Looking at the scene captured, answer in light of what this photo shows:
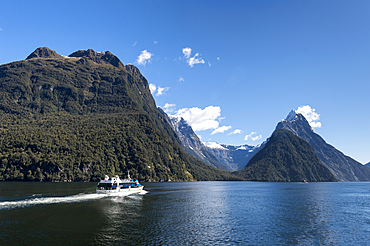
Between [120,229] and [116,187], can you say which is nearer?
[120,229]

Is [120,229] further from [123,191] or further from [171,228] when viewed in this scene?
[123,191]

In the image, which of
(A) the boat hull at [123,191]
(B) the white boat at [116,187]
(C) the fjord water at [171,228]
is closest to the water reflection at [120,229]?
(C) the fjord water at [171,228]

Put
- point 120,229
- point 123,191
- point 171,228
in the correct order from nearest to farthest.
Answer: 1. point 120,229
2. point 171,228
3. point 123,191

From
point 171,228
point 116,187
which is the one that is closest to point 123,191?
point 116,187

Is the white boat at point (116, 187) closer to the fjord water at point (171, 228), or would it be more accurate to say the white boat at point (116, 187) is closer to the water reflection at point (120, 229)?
the fjord water at point (171, 228)

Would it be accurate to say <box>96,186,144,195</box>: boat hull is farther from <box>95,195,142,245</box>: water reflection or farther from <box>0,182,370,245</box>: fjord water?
<box>95,195,142,245</box>: water reflection

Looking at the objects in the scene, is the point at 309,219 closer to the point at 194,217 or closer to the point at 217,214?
the point at 217,214

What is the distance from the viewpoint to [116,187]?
12925 centimetres

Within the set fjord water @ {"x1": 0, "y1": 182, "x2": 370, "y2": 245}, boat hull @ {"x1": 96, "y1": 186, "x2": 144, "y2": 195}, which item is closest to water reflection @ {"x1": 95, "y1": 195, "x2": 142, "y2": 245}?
fjord water @ {"x1": 0, "y1": 182, "x2": 370, "y2": 245}

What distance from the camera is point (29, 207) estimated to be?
74312mm

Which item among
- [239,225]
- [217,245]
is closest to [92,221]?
[217,245]

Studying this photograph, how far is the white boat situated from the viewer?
124625mm

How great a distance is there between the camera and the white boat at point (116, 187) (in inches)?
4906

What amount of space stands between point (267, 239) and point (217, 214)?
98.8 feet
